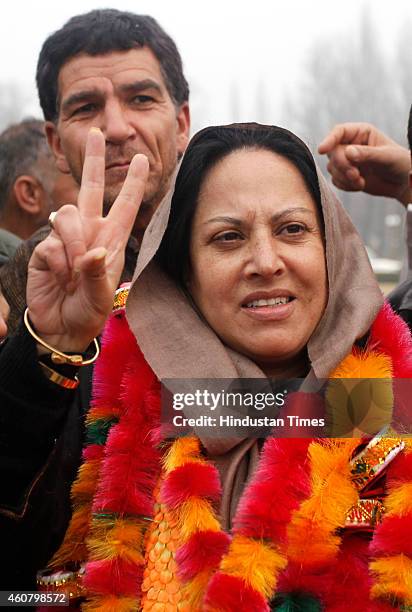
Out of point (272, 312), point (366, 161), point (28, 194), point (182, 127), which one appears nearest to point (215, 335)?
point (272, 312)

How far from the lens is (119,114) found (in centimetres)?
303

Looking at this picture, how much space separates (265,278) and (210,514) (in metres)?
0.60

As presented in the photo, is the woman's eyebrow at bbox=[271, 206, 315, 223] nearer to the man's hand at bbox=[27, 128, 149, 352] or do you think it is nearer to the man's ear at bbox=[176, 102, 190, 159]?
the man's hand at bbox=[27, 128, 149, 352]

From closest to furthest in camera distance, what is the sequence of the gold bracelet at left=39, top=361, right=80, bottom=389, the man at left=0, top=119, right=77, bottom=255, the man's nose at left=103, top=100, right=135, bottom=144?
1. the gold bracelet at left=39, top=361, right=80, bottom=389
2. the man's nose at left=103, top=100, right=135, bottom=144
3. the man at left=0, top=119, right=77, bottom=255

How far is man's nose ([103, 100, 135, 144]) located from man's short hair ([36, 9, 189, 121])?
224 millimetres

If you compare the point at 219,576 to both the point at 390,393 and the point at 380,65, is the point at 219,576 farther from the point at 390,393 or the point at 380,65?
the point at 380,65

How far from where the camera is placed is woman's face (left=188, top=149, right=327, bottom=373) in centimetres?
222

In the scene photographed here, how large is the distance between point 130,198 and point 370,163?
1242 mm

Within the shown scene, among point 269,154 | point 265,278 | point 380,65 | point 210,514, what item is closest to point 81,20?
point 269,154

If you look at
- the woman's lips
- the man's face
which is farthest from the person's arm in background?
the man's face

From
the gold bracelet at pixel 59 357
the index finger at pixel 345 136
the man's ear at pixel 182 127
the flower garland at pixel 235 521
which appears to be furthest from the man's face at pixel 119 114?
the gold bracelet at pixel 59 357

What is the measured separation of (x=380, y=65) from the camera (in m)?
30.9

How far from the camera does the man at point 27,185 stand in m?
4.47
